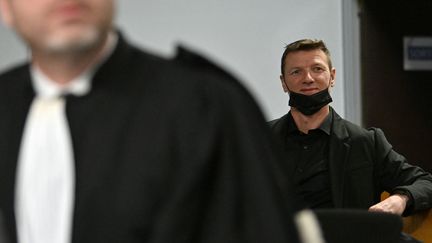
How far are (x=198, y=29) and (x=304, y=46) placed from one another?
0.92 metres

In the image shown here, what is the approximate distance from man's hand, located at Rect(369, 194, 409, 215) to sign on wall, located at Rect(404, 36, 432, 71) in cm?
196

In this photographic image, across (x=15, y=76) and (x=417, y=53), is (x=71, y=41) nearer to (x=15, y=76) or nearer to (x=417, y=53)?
(x=15, y=76)

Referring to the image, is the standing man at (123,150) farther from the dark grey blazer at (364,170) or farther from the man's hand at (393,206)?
the dark grey blazer at (364,170)

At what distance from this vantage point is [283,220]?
0.97m

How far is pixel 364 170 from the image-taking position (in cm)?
244

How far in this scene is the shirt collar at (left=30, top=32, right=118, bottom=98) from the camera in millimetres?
1021

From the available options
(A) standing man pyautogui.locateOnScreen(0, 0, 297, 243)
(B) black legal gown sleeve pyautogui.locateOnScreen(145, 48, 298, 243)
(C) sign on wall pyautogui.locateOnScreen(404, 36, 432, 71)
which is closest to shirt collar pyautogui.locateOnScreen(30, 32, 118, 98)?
(A) standing man pyautogui.locateOnScreen(0, 0, 297, 243)

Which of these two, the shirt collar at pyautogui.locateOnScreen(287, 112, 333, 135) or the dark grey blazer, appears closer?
the dark grey blazer

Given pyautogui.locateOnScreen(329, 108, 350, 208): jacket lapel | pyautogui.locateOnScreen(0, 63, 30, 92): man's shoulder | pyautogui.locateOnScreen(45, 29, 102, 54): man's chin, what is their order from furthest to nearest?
pyautogui.locateOnScreen(329, 108, 350, 208): jacket lapel
pyautogui.locateOnScreen(0, 63, 30, 92): man's shoulder
pyautogui.locateOnScreen(45, 29, 102, 54): man's chin

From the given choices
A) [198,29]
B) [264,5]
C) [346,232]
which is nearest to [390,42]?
[264,5]

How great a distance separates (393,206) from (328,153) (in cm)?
32

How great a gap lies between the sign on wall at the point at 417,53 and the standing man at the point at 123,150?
128 inches

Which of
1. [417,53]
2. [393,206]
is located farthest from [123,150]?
[417,53]

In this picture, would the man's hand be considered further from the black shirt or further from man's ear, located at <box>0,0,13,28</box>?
man's ear, located at <box>0,0,13,28</box>
